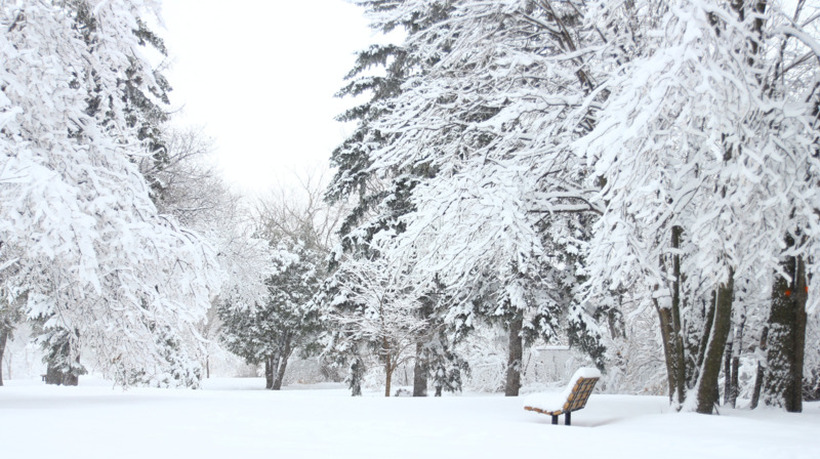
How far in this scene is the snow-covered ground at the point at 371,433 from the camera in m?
4.68

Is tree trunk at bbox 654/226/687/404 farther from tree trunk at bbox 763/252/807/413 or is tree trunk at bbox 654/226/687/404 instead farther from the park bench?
tree trunk at bbox 763/252/807/413

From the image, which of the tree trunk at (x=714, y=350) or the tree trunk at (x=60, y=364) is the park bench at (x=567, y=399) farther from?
the tree trunk at (x=60, y=364)

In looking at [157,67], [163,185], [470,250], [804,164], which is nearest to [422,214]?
[470,250]

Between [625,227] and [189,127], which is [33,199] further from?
[189,127]

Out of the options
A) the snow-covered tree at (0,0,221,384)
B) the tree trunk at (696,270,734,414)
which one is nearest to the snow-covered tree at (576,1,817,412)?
the tree trunk at (696,270,734,414)

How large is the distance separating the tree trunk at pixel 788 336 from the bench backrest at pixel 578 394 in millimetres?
2576

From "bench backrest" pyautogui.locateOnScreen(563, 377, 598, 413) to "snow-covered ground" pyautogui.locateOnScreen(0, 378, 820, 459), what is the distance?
1.19ft

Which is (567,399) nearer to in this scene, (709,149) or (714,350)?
(714,350)

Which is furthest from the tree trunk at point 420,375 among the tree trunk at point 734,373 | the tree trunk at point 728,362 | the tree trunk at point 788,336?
the tree trunk at point 788,336

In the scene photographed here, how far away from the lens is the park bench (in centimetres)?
692

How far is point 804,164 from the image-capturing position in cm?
603

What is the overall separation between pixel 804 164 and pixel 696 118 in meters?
1.52

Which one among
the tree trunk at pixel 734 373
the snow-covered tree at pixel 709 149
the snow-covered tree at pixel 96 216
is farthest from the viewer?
the tree trunk at pixel 734 373

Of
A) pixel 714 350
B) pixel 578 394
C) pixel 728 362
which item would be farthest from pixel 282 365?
pixel 714 350
